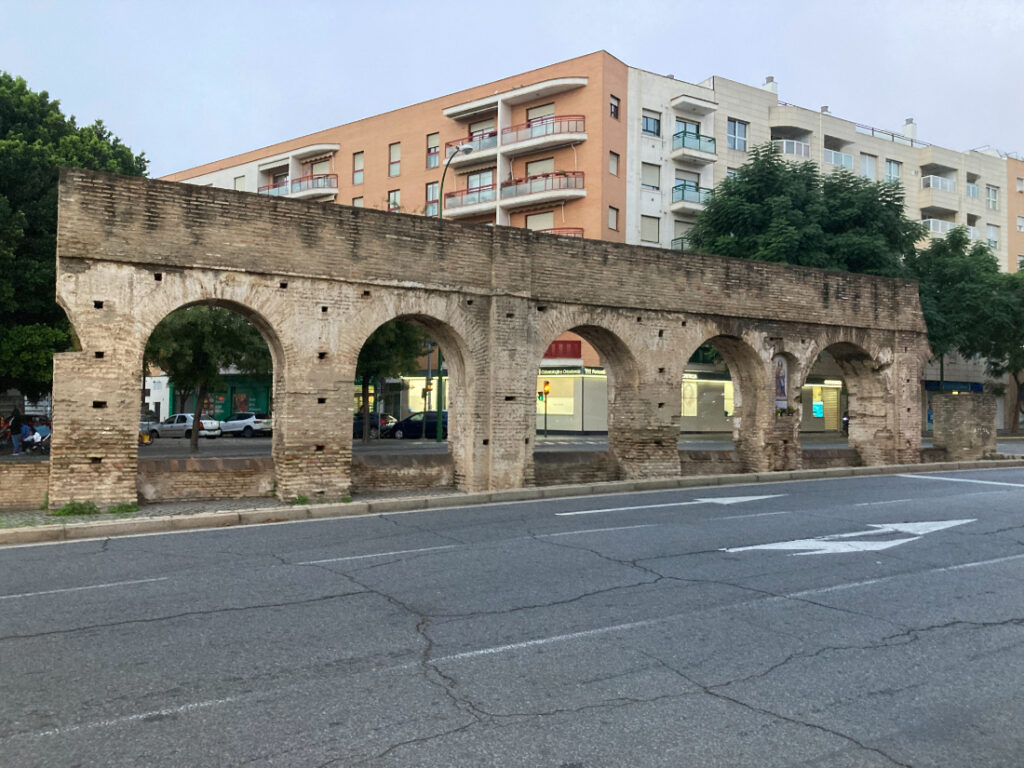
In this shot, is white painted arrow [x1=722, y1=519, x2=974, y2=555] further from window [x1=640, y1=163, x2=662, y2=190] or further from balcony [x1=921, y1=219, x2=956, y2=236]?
balcony [x1=921, y1=219, x2=956, y2=236]

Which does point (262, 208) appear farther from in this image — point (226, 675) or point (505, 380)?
point (226, 675)

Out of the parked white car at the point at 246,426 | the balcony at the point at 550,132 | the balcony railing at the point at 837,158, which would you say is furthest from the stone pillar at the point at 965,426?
the parked white car at the point at 246,426

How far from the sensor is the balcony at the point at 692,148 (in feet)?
130

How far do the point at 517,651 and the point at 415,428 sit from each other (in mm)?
33115

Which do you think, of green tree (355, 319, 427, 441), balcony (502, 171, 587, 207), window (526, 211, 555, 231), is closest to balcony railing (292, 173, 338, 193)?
balcony (502, 171, 587, 207)

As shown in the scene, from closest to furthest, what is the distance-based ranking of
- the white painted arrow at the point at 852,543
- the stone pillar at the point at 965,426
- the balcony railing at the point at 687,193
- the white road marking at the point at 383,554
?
the white road marking at the point at 383,554
the white painted arrow at the point at 852,543
the stone pillar at the point at 965,426
the balcony railing at the point at 687,193

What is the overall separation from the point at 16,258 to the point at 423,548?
717 inches

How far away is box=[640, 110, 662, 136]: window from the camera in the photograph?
40.0 m

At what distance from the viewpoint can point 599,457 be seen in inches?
674

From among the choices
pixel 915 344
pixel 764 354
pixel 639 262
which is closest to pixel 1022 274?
pixel 915 344

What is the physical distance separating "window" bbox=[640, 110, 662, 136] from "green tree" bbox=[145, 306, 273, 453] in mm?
23264

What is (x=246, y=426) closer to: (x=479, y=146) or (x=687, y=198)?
(x=479, y=146)

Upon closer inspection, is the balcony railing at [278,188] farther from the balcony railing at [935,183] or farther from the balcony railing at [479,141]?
the balcony railing at [935,183]

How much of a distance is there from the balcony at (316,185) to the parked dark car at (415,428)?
17087mm
